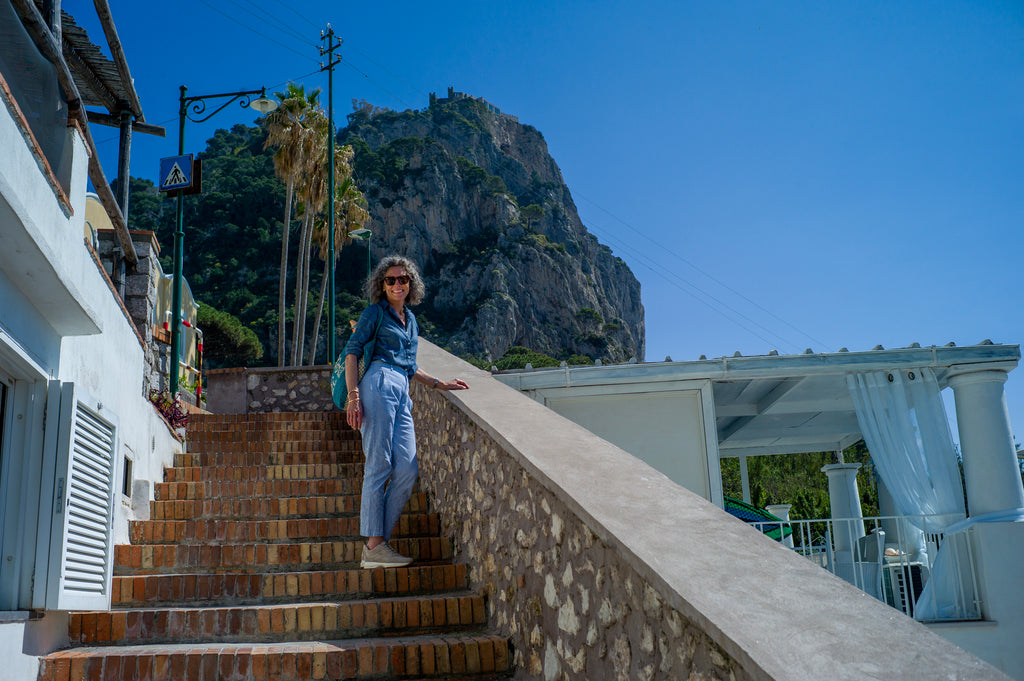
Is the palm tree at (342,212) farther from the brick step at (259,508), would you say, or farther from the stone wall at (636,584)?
the stone wall at (636,584)

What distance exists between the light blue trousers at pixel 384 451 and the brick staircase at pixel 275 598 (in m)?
0.27

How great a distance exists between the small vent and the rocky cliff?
5362 centimetres

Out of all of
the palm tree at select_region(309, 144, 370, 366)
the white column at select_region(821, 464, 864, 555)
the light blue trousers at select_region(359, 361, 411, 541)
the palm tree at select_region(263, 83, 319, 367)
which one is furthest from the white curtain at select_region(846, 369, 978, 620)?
the palm tree at select_region(309, 144, 370, 366)

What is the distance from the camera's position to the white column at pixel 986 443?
348 inches

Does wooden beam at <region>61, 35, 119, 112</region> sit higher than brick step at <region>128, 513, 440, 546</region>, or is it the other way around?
wooden beam at <region>61, 35, 119, 112</region>

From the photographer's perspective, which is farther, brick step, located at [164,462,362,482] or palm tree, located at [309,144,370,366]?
palm tree, located at [309,144,370,366]

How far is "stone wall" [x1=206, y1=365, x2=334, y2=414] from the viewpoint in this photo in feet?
43.9

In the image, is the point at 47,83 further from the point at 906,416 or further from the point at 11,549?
the point at 906,416

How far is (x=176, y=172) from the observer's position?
36.1ft

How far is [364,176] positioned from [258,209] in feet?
53.2

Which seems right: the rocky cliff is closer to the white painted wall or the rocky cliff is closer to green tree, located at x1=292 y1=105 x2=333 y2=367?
green tree, located at x1=292 y1=105 x2=333 y2=367

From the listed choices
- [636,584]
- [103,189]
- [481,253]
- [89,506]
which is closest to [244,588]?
[89,506]

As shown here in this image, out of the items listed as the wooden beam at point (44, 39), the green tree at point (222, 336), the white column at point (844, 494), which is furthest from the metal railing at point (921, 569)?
the green tree at point (222, 336)

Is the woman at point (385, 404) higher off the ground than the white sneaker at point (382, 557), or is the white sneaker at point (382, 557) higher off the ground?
the woman at point (385, 404)
